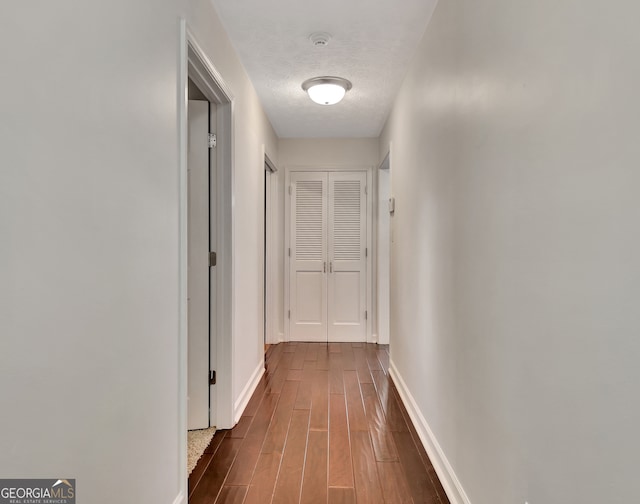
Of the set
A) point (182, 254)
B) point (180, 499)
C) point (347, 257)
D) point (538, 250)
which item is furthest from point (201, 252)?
point (347, 257)

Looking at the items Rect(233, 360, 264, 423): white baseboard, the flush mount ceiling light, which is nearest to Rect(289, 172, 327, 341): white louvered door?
Rect(233, 360, 264, 423): white baseboard

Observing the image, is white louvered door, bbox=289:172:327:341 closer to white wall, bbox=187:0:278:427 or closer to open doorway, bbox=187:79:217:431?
white wall, bbox=187:0:278:427

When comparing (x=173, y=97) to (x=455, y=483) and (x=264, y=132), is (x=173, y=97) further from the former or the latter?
(x=264, y=132)

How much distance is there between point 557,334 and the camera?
1049mm

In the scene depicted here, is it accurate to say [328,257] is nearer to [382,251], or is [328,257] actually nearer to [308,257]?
[308,257]

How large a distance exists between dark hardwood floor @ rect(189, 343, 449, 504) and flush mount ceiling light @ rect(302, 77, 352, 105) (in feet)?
7.91

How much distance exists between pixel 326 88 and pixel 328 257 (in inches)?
91.7

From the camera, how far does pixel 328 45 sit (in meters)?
2.71

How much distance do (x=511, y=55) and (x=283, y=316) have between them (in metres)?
4.25

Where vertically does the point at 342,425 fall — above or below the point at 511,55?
below

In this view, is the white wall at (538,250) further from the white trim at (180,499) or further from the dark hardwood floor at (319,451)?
the white trim at (180,499)

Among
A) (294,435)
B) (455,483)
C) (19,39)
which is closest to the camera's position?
(19,39)

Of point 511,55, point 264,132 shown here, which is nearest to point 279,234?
point 264,132

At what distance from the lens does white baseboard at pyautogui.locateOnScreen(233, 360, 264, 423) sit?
2.78 m
